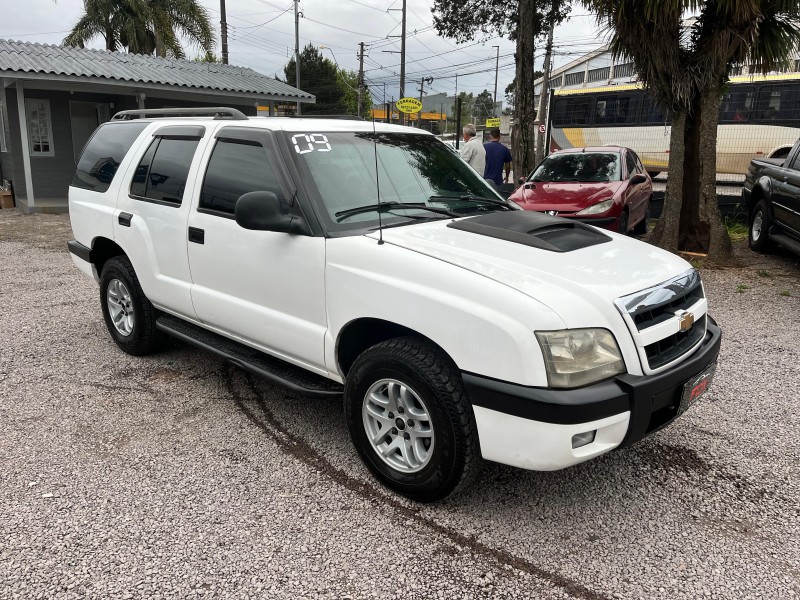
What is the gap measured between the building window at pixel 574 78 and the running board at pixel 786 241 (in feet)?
138

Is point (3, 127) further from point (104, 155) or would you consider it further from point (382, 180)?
point (382, 180)

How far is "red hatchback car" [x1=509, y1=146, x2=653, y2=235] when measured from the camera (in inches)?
353

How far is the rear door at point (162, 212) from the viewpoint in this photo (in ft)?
13.7

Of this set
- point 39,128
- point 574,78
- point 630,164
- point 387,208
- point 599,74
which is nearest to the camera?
point 387,208

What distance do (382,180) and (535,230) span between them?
92cm

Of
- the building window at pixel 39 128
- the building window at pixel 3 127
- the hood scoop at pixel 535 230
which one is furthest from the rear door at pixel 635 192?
the building window at pixel 3 127

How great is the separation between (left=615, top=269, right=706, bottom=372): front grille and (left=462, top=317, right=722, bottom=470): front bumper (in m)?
0.12

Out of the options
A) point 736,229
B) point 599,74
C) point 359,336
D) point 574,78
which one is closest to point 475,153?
point 736,229

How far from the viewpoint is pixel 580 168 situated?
1016cm

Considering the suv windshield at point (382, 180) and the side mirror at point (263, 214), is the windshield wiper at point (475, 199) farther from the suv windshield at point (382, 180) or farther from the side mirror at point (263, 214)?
the side mirror at point (263, 214)

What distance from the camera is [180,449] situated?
3637mm

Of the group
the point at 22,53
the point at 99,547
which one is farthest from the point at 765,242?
the point at 22,53

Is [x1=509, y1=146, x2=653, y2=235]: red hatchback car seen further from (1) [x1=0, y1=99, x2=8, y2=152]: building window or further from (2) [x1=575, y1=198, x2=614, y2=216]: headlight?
(1) [x1=0, y1=99, x2=8, y2=152]: building window

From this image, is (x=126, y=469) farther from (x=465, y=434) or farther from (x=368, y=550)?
(x=465, y=434)
